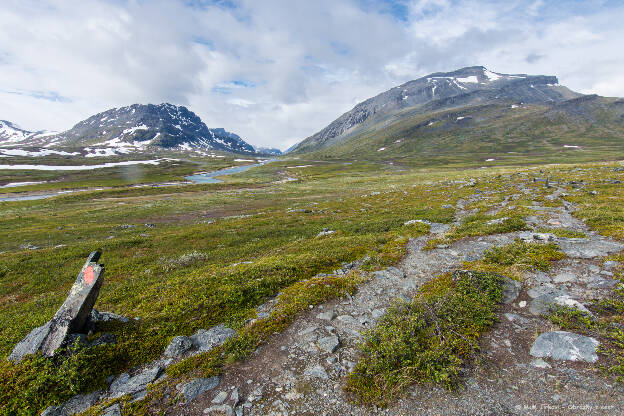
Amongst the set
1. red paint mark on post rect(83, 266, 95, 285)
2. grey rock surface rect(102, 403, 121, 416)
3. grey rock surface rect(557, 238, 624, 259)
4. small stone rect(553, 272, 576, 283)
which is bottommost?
grey rock surface rect(102, 403, 121, 416)

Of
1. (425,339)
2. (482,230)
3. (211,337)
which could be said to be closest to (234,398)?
(211,337)

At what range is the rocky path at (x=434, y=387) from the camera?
595 cm

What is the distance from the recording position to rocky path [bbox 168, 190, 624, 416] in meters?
5.95

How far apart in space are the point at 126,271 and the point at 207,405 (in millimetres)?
17220

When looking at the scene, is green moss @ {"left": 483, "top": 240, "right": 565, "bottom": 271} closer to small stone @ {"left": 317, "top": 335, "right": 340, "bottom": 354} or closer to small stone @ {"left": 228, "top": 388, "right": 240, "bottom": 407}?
small stone @ {"left": 317, "top": 335, "right": 340, "bottom": 354}

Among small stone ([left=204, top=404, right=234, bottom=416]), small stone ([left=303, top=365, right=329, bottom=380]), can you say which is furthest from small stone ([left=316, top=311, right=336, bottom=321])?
small stone ([left=204, top=404, right=234, bottom=416])

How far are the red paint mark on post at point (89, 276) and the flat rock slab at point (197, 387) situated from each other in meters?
5.14

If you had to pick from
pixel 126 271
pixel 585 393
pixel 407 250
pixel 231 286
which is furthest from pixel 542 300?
pixel 126 271

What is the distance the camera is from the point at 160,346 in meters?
8.83

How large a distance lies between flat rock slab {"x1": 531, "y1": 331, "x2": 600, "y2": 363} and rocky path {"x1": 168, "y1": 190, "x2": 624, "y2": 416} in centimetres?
11

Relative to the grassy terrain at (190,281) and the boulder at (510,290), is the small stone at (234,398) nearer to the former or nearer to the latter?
the grassy terrain at (190,281)

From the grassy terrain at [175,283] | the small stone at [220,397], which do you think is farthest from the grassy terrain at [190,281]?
the small stone at [220,397]

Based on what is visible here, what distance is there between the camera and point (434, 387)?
21.3 feet

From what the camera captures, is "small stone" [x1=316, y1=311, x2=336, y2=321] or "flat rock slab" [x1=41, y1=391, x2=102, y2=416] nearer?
"flat rock slab" [x1=41, y1=391, x2=102, y2=416]
